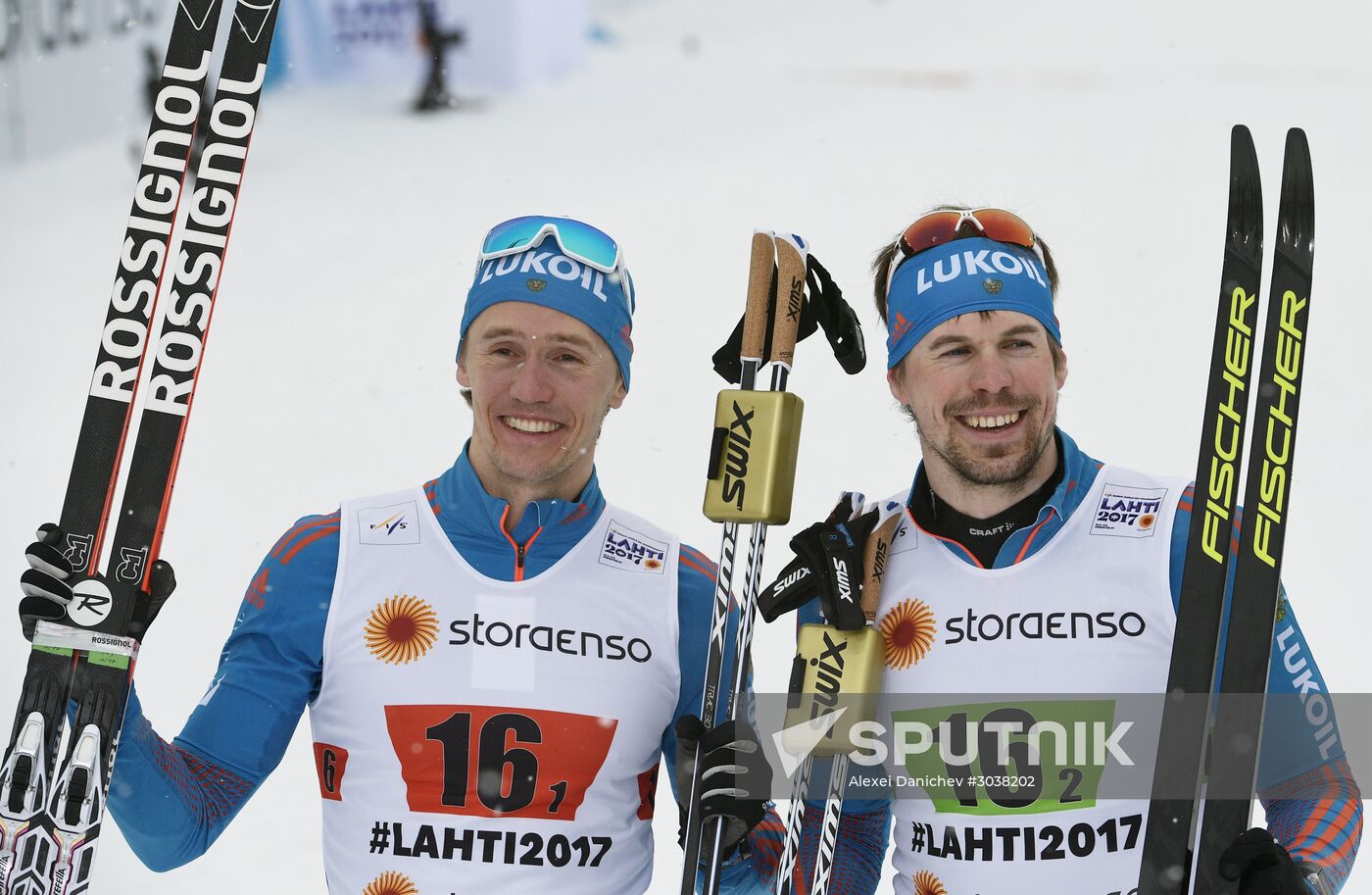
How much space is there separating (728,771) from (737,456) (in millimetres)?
600

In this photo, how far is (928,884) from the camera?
254 cm

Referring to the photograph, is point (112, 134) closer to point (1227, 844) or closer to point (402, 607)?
point (402, 607)

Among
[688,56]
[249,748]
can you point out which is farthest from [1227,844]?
[688,56]

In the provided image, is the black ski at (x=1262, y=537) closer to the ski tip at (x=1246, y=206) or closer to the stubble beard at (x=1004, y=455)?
the ski tip at (x=1246, y=206)

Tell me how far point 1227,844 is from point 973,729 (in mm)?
445

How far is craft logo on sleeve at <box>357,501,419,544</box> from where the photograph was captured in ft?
9.05

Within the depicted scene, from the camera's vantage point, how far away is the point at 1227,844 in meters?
2.28

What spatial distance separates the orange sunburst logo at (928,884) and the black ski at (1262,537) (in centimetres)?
44

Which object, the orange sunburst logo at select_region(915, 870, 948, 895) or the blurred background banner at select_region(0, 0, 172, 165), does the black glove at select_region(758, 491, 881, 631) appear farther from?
the blurred background banner at select_region(0, 0, 172, 165)

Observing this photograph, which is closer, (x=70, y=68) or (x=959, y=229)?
(x=959, y=229)

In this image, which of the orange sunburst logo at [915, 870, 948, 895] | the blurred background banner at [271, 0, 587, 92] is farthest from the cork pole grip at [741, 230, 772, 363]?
the blurred background banner at [271, 0, 587, 92]

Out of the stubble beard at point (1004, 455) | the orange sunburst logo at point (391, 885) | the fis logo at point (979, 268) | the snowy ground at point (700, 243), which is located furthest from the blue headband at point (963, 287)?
the snowy ground at point (700, 243)

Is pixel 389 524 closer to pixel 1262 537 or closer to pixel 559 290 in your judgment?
pixel 559 290

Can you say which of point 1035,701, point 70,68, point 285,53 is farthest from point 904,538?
point 285,53
